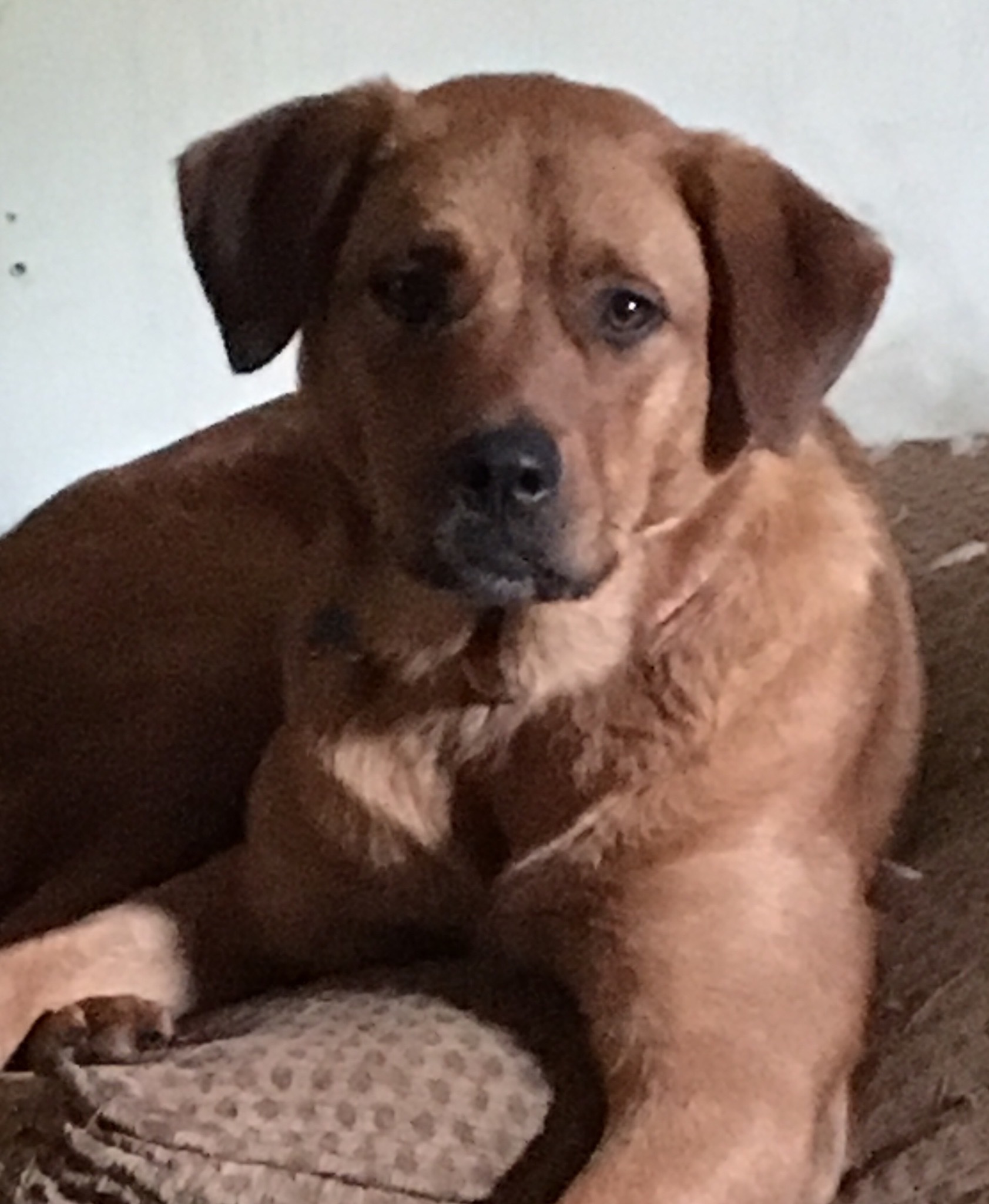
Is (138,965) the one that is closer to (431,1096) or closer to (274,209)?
(431,1096)

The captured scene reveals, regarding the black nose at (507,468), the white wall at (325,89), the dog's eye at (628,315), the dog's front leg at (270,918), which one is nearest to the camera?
the black nose at (507,468)

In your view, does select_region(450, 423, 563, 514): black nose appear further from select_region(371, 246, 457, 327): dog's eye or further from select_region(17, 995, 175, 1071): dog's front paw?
select_region(17, 995, 175, 1071): dog's front paw

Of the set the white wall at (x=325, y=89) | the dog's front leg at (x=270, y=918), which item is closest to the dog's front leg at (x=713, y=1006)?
the dog's front leg at (x=270, y=918)

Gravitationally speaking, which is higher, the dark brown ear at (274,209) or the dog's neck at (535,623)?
the dark brown ear at (274,209)

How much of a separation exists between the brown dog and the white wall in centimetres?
90

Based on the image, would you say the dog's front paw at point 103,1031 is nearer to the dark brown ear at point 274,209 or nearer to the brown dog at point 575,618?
the brown dog at point 575,618

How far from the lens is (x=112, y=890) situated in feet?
6.10

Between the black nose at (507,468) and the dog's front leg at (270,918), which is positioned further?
the dog's front leg at (270,918)

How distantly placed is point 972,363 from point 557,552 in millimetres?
1510

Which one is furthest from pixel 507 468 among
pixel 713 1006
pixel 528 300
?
pixel 713 1006

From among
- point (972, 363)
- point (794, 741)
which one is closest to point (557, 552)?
point (794, 741)

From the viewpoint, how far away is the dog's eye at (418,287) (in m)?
1.44

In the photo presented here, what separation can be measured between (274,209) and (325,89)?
1016mm

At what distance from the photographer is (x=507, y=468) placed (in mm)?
1336
